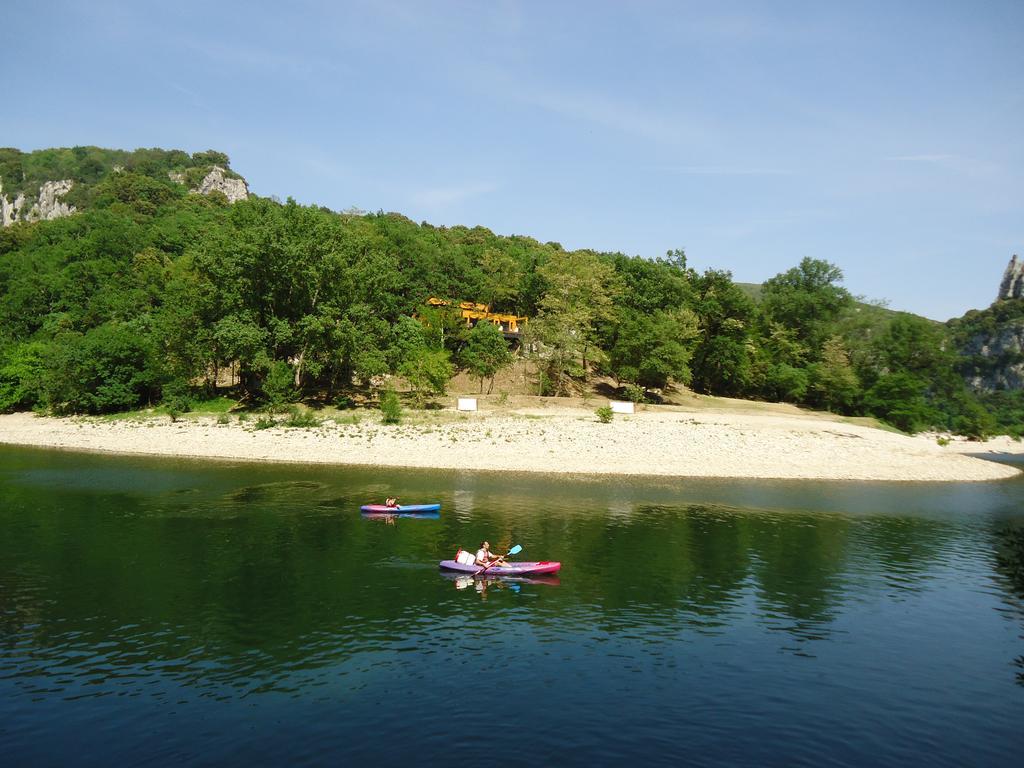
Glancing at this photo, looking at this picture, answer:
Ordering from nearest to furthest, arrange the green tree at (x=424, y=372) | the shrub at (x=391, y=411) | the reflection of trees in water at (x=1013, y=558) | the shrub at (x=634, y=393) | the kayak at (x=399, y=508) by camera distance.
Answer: the reflection of trees in water at (x=1013, y=558), the kayak at (x=399, y=508), the shrub at (x=391, y=411), the green tree at (x=424, y=372), the shrub at (x=634, y=393)

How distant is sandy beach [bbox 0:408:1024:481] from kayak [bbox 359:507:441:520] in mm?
16210

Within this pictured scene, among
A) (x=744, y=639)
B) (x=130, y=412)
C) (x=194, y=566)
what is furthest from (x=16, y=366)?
(x=744, y=639)

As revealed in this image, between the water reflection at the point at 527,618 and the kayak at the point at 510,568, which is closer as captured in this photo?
the water reflection at the point at 527,618

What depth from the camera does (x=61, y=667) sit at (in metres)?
19.6

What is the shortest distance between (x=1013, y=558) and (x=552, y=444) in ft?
114

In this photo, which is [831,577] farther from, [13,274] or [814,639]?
[13,274]

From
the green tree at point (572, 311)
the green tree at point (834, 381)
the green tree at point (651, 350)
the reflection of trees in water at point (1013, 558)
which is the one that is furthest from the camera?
the green tree at point (834, 381)

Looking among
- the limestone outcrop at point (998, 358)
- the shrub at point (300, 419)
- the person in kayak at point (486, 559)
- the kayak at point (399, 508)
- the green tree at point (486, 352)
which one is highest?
the limestone outcrop at point (998, 358)

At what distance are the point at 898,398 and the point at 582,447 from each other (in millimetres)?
56001

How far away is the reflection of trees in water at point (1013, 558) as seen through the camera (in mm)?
29272

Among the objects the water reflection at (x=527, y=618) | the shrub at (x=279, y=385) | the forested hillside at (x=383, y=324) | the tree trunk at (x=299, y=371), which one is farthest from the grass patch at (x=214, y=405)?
the water reflection at (x=527, y=618)

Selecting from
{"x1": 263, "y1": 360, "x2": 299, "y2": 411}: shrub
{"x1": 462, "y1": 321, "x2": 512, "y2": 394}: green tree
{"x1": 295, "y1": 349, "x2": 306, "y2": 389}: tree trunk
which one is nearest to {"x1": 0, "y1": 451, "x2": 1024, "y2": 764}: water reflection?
{"x1": 263, "y1": 360, "x2": 299, "y2": 411}: shrub

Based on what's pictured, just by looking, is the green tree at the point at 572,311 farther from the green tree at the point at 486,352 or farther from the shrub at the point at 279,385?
the shrub at the point at 279,385

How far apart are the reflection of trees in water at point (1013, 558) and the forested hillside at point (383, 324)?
46192 millimetres
